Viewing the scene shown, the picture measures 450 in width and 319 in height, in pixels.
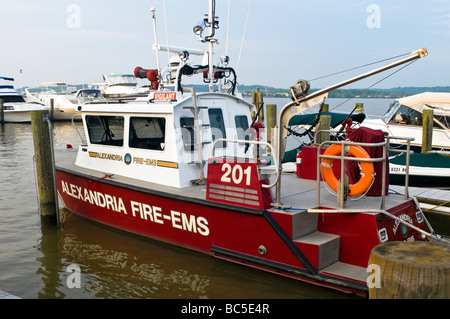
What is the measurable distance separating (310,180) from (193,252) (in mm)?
2443

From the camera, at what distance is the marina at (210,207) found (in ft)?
17.6

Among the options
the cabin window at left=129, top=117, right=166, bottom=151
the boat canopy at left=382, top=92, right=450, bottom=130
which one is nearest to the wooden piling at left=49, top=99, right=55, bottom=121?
the boat canopy at left=382, top=92, right=450, bottom=130

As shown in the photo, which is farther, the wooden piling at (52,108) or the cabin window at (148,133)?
the wooden piling at (52,108)

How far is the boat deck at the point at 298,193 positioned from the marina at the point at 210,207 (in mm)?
29

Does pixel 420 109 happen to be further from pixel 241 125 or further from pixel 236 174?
pixel 236 174

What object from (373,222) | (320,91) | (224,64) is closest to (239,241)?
(373,222)

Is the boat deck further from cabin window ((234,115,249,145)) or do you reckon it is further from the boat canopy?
the boat canopy

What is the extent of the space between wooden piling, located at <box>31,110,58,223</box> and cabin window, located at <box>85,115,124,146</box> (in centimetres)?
85

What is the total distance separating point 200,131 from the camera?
7.21 m

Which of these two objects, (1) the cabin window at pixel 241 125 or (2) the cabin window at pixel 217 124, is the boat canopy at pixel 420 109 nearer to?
(1) the cabin window at pixel 241 125

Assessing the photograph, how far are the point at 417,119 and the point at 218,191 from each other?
1018 cm

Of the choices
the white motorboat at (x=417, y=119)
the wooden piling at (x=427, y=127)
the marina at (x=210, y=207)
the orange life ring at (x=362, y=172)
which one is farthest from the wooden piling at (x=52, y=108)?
the orange life ring at (x=362, y=172)

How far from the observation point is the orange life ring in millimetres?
5461
